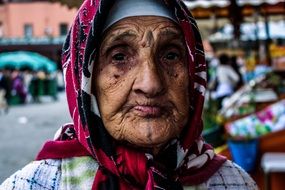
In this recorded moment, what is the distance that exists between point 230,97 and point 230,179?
26.7 ft

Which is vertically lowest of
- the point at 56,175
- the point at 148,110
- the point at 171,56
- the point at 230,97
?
the point at 230,97

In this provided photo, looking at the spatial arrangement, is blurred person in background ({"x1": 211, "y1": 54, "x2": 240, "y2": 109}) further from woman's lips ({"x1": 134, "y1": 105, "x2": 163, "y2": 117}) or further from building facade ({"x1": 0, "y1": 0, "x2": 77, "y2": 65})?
building facade ({"x1": 0, "y1": 0, "x2": 77, "y2": 65})

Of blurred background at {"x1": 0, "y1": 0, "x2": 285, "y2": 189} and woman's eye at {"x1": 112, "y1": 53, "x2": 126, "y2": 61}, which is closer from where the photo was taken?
woman's eye at {"x1": 112, "y1": 53, "x2": 126, "y2": 61}

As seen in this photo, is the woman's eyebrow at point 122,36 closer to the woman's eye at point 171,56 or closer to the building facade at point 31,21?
the woman's eye at point 171,56

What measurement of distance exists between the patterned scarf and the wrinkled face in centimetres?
3

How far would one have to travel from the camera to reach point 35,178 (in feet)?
4.67

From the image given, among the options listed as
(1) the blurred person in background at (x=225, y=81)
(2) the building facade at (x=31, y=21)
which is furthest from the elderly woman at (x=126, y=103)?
(2) the building facade at (x=31, y=21)

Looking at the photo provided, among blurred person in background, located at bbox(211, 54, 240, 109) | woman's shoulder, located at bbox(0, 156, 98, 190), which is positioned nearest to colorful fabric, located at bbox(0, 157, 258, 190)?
woman's shoulder, located at bbox(0, 156, 98, 190)

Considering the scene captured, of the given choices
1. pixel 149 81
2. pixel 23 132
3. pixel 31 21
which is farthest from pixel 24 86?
pixel 149 81

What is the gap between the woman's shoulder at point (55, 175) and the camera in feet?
4.66

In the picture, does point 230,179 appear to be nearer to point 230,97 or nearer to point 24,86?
point 230,97

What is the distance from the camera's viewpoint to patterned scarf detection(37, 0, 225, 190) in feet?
4.56

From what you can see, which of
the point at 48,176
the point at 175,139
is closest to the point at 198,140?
the point at 175,139

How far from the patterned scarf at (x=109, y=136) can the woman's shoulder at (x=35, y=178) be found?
0.12 feet
